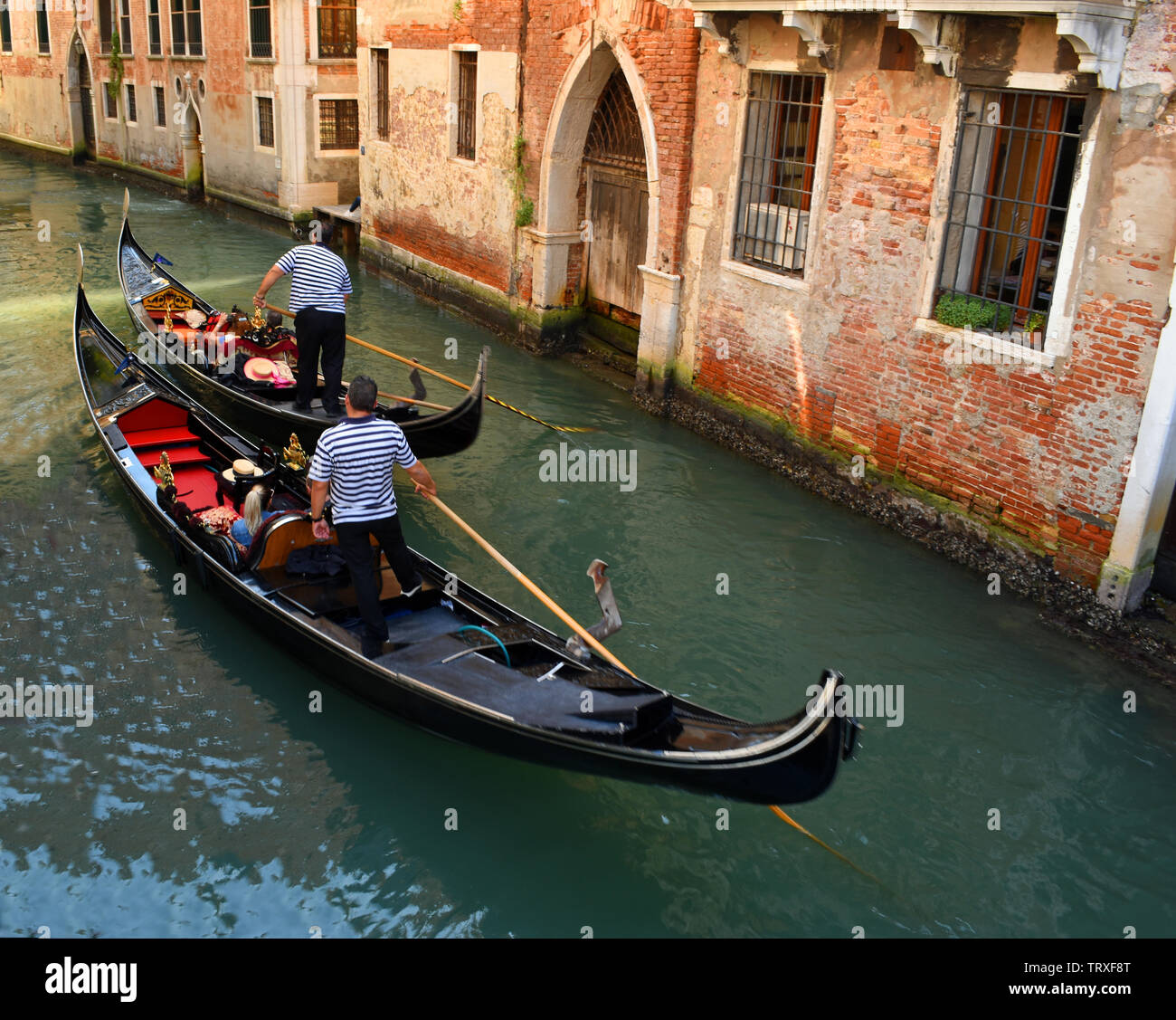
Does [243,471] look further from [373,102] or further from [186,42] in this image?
[186,42]

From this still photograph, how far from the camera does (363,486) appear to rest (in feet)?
11.2

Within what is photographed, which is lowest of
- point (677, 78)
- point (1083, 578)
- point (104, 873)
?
point (104, 873)

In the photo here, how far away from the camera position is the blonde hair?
4109mm

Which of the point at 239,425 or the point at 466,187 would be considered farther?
the point at 466,187

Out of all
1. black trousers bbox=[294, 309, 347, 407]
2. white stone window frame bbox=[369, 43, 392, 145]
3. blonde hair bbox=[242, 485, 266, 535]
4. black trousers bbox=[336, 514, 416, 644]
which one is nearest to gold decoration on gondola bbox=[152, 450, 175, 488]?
blonde hair bbox=[242, 485, 266, 535]

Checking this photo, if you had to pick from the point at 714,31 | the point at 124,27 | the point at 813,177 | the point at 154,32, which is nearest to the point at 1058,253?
the point at 813,177

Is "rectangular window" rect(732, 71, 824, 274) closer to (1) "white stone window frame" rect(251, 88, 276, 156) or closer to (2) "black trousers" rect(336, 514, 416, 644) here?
(2) "black trousers" rect(336, 514, 416, 644)

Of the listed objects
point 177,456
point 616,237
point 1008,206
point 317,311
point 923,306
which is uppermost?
point 1008,206

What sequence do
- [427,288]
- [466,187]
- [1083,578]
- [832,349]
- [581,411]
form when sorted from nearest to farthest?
[1083,578] < [832,349] < [581,411] < [466,187] < [427,288]

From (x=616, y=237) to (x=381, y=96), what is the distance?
3770mm

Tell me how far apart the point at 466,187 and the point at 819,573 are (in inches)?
205

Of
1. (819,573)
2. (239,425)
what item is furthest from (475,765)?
(239,425)

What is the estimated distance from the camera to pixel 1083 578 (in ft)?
14.5

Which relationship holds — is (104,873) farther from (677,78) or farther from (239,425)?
(677,78)
